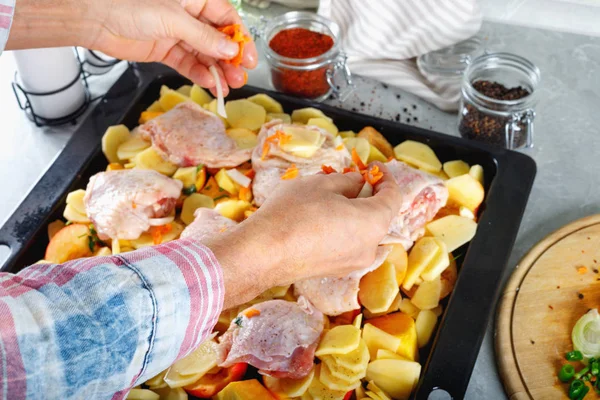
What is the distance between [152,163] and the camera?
2.08 metres

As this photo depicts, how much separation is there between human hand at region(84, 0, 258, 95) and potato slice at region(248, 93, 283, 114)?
203mm

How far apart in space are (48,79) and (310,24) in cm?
98

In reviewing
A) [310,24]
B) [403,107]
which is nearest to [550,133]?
[403,107]

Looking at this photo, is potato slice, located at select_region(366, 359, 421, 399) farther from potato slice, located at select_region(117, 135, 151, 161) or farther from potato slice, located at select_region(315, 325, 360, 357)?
potato slice, located at select_region(117, 135, 151, 161)

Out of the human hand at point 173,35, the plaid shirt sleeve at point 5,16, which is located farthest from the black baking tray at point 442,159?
the plaid shirt sleeve at point 5,16

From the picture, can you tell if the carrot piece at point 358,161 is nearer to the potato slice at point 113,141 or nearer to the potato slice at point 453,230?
the potato slice at point 453,230

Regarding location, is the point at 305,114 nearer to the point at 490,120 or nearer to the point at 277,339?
the point at 490,120

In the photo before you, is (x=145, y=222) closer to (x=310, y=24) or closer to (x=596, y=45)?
(x=310, y=24)

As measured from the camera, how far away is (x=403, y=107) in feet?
7.84

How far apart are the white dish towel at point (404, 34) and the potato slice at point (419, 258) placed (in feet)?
2.47

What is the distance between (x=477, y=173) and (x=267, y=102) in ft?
2.46

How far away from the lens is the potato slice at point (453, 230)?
71.2 inches

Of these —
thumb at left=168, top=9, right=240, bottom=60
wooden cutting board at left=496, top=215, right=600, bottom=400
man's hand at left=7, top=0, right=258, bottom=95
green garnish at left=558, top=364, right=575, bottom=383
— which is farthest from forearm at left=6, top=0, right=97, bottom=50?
Result: green garnish at left=558, top=364, right=575, bottom=383

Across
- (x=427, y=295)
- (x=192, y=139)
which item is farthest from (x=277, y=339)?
(x=192, y=139)
